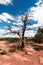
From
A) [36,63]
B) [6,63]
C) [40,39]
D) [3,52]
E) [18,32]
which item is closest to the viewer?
[6,63]

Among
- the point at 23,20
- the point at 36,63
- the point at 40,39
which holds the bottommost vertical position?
the point at 36,63

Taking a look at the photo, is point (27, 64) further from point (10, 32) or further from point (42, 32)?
point (42, 32)

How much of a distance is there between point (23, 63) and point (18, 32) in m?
11.6

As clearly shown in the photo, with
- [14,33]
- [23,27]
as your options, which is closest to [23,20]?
[23,27]

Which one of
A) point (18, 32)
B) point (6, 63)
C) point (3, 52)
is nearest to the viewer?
point (6, 63)

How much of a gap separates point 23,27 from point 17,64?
43.5 ft

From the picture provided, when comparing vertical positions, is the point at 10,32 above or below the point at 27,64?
above

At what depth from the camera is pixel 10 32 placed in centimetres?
2800

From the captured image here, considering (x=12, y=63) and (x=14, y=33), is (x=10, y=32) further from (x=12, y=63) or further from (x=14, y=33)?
(x=12, y=63)

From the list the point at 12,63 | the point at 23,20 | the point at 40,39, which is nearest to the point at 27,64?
the point at 12,63

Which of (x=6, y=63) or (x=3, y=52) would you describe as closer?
(x=6, y=63)

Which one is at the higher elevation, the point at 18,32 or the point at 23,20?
the point at 23,20

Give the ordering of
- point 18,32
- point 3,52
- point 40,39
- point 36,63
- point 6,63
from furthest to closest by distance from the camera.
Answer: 1. point 40,39
2. point 18,32
3. point 3,52
4. point 36,63
5. point 6,63

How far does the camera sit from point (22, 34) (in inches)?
1119
